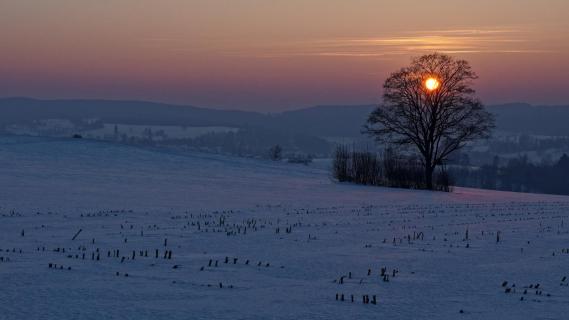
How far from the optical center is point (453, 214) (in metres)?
31.0

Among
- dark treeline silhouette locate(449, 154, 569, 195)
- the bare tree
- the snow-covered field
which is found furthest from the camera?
dark treeline silhouette locate(449, 154, 569, 195)

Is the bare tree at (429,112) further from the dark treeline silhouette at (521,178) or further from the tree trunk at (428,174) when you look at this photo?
the dark treeline silhouette at (521,178)

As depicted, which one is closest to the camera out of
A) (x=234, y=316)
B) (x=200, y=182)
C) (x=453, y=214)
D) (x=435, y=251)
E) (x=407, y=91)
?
(x=234, y=316)

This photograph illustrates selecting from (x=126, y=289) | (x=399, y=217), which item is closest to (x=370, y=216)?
(x=399, y=217)

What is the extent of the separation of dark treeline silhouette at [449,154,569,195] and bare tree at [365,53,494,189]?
206 ft

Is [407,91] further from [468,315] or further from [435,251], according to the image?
[468,315]

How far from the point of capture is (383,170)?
54.5m

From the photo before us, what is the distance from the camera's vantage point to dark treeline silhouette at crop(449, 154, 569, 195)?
119m

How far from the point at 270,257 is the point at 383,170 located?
38602 mm

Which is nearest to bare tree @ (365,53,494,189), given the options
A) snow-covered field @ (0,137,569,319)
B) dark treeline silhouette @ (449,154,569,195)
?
snow-covered field @ (0,137,569,319)

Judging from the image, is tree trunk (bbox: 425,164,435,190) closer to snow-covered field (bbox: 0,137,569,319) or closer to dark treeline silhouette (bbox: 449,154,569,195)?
snow-covered field (bbox: 0,137,569,319)

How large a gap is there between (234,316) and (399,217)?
1842 centimetres

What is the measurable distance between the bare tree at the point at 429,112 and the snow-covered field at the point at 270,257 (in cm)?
1680

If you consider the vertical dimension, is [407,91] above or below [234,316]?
above
